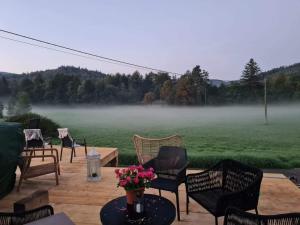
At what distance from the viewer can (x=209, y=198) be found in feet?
9.29

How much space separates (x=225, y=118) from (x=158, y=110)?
592cm

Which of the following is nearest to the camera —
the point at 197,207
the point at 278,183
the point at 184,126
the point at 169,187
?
the point at 169,187

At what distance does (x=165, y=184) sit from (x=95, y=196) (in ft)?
3.56

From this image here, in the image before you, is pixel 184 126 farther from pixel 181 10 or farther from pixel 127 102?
pixel 181 10

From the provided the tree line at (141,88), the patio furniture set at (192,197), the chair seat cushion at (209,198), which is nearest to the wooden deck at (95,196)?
the patio furniture set at (192,197)

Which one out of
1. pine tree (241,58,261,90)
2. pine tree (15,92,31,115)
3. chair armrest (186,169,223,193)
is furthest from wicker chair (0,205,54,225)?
pine tree (241,58,261,90)

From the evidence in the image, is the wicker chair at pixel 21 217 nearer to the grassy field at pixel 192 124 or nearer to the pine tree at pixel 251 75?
the grassy field at pixel 192 124

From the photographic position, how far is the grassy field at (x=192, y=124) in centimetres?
1342

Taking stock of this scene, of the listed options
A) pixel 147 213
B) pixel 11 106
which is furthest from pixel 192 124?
pixel 147 213

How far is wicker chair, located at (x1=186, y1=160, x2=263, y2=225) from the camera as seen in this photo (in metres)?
2.54

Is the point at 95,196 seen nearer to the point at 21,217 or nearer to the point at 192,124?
the point at 21,217

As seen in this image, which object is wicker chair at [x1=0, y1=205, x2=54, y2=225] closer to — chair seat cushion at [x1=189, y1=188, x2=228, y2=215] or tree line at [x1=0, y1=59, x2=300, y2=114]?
chair seat cushion at [x1=189, y1=188, x2=228, y2=215]

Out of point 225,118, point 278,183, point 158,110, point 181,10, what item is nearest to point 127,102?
point 158,110

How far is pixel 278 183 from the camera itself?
13.5 ft
